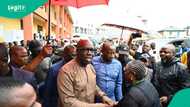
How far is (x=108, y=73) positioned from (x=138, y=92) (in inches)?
60.5

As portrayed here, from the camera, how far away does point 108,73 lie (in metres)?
5.16

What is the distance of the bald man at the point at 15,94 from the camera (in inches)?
50.9

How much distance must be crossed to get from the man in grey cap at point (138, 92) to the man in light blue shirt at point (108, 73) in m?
1.22

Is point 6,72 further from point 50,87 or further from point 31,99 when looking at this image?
point 31,99

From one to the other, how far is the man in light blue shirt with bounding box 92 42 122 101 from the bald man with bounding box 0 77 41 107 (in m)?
3.69

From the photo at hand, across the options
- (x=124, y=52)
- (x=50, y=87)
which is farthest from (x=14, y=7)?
(x=124, y=52)

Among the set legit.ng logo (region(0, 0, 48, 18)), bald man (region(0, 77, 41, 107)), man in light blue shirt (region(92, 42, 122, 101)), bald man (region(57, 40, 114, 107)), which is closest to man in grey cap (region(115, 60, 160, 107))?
bald man (region(57, 40, 114, 107))

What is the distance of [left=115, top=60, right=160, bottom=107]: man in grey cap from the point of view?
3.60 m

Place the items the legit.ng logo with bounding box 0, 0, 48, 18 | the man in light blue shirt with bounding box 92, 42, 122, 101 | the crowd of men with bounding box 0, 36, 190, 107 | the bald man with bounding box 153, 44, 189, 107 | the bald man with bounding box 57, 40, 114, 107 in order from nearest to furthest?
1. the legit.ng logo with bounding box 0, 0, 48, 18
2. the crowd of men with bounding box 0, 36, 190, 107
3. the bald man with bounding box 57, 40, 114, 107
4. the man in light blue shirt with bounding box 92, 42, 122, 101
5. the bald man with bounding box 153, 44, 189, 107

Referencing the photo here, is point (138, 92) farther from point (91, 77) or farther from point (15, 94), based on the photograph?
point (15, 94)

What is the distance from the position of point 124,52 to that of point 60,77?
3086 millimetres

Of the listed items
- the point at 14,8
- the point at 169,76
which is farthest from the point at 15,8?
the point at 169,76

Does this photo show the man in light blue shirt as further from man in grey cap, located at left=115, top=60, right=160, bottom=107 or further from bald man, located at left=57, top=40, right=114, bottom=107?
man in grey cap, located at left=115, top=60, right=160, bottom=107

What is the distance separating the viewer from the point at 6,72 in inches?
156
